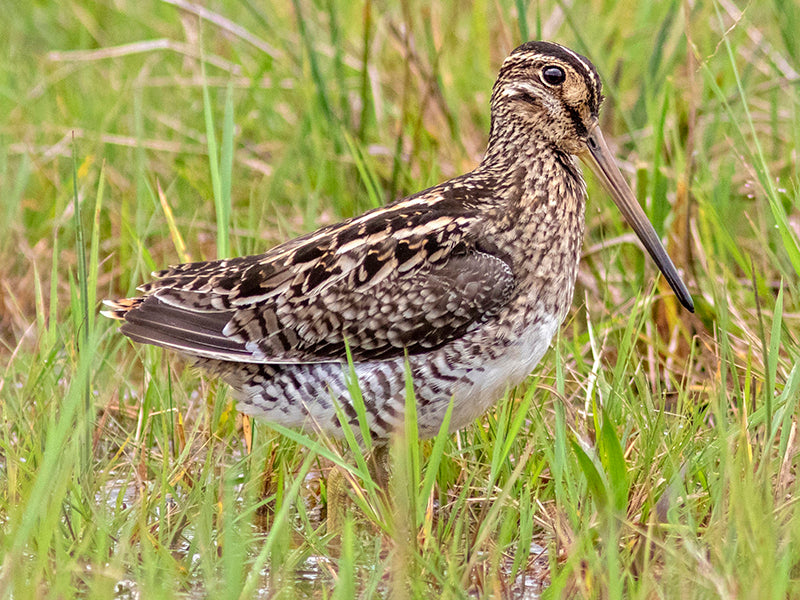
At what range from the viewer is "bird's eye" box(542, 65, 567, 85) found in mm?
3715

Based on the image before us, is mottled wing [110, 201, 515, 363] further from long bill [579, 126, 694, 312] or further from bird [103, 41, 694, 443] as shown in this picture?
long bill [579, 126, 694, 312]

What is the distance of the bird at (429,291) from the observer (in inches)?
137

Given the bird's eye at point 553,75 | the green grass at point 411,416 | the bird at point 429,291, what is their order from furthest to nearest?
1. the bird's eye at point 553,75
2. the bird at point 429,291
3. the green grass at point 411,416

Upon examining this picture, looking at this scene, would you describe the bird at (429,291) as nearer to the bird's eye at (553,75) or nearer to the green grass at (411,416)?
the bird's eye at (553,75)

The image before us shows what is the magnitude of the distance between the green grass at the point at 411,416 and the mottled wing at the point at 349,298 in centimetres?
24

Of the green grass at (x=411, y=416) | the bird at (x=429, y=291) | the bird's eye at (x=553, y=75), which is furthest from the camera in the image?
the bird's eye at (x=553, y=75)

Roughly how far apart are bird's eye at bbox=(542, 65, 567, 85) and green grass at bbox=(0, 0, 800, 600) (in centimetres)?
56

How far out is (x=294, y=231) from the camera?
4984mm

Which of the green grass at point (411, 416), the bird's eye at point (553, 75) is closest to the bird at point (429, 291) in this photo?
the bird's eye at point (553, 75)

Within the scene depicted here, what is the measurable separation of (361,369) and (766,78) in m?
3.26

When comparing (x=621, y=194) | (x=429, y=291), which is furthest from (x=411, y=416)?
(x=621, y=194)

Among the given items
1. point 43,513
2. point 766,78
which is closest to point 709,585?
point 43,513

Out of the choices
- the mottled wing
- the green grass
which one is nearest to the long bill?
the green grass

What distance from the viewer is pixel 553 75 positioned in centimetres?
373
